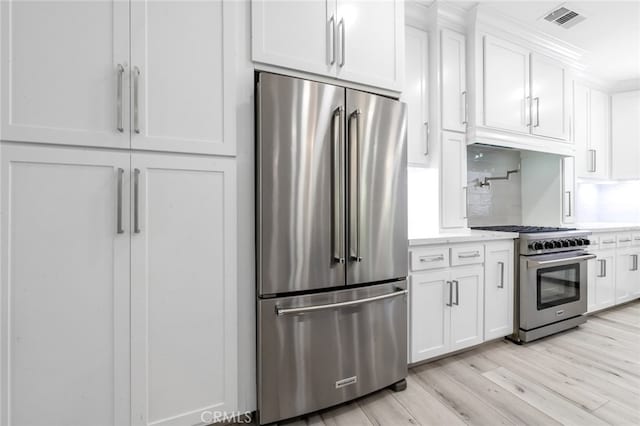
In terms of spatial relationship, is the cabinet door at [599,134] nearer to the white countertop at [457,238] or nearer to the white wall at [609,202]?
the white wall at [609,202]

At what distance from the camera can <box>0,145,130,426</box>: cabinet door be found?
112 cm

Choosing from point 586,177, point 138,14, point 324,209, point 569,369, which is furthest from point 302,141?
point 586,177

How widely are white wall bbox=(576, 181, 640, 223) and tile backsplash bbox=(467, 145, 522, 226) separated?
1.34 meters

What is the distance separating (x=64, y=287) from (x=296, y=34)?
62.8 inches

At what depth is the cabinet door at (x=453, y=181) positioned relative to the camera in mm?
2504

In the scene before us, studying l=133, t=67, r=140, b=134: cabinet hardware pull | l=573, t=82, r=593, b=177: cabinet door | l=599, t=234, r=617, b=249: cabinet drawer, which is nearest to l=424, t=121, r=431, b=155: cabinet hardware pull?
l=133, t=67, r=140, b=134: cabinet hardware pull

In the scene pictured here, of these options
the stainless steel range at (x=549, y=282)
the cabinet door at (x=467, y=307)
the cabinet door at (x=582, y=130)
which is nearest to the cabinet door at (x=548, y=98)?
the cabinet door at (x=582, y=130)

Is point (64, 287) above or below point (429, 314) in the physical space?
above

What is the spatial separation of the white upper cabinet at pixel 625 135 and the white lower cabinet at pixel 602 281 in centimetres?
139

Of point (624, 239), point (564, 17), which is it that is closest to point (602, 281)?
point (624, 239)

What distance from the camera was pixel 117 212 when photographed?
4.06ft

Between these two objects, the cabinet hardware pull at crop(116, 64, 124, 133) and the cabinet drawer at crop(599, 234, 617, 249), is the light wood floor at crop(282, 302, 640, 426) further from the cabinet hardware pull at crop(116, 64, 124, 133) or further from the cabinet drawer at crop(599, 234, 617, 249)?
the cabinet hardware pull at crop(116, 64, 124, 133)

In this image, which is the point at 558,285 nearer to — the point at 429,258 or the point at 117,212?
the point at 429,258

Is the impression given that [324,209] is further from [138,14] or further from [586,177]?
[586,177]
